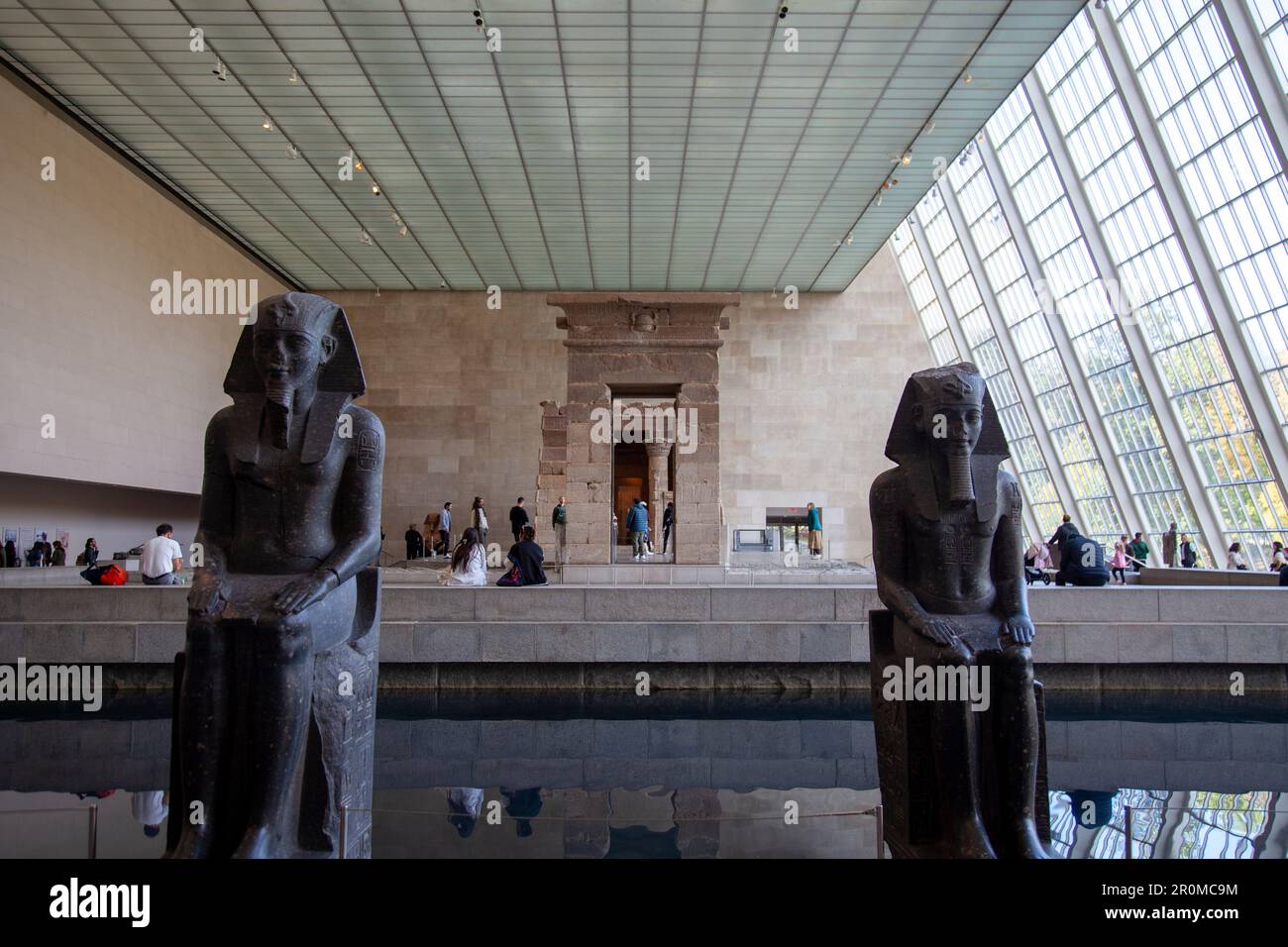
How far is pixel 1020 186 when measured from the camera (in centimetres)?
2253

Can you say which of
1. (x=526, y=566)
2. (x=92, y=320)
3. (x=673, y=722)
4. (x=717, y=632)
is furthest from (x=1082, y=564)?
(x=92, y=320)

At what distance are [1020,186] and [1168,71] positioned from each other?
631 centimetres

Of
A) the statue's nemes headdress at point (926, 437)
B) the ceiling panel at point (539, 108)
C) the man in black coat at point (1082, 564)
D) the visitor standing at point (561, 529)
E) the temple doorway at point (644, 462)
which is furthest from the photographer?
the temple doorway at point (644, 462)

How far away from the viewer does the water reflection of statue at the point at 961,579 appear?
12.4 ft

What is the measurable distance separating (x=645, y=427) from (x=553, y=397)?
7427mm

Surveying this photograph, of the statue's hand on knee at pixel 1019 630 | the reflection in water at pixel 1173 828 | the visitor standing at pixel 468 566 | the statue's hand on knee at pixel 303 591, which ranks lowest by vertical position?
the reflection in water at pixel 1173 828

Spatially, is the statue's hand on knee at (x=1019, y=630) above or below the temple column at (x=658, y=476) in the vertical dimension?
below

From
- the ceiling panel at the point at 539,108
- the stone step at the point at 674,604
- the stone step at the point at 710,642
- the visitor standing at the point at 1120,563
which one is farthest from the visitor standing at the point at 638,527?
the stone step at the point at 710,642

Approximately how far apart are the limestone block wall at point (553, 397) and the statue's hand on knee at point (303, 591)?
2507 centimetres

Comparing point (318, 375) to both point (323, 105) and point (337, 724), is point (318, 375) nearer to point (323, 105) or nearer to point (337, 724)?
point (337, 724)

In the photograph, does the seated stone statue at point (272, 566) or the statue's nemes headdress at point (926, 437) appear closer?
the seated stone statue at point (272, 566)

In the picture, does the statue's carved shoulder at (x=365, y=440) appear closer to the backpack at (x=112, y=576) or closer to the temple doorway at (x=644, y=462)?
the backpack at (x=112, y=576)

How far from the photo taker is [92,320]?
1862 cm
